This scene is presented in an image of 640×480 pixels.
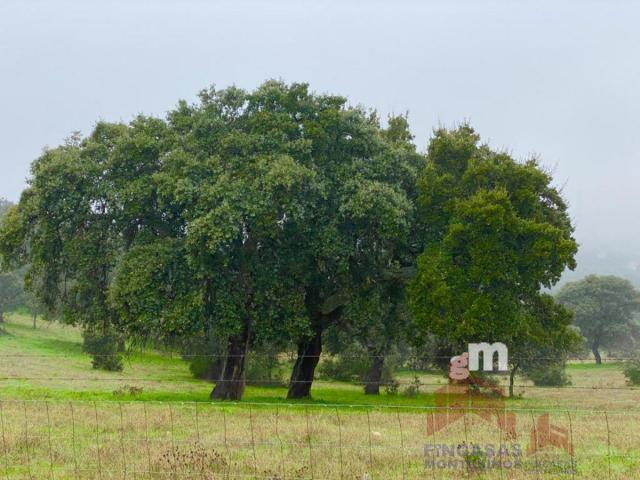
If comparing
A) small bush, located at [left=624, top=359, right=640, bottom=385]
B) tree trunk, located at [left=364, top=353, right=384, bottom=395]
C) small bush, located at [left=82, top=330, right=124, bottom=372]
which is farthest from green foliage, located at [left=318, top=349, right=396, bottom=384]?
small bush, located at [left=624, top=359, right=640, bottom=385]

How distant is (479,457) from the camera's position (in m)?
11.8

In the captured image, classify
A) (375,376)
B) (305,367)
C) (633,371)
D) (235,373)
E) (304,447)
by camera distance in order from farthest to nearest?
(633,371)
(375,376)
(305,367)
(235,373)
(304,447)

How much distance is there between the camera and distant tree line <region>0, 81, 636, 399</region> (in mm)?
24469

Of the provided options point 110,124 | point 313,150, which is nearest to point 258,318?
point 313,150

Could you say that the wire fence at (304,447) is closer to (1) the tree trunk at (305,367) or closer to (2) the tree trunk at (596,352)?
(1) the tree trunk at (305,367)

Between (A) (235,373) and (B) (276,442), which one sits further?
(A) (235,373)

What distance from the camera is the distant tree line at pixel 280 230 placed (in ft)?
80.3

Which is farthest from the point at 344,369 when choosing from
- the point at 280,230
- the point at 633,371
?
the point at 280,230

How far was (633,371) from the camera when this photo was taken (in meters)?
48.0

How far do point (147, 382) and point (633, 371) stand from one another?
35734 millimetres

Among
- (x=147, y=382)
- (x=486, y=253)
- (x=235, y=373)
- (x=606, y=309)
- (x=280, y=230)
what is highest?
(x=280, y=230)

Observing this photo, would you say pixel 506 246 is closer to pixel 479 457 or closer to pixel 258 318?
pixel 258 318

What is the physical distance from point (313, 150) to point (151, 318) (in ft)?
32.2

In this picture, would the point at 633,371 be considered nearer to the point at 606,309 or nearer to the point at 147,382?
the point at 147,382
